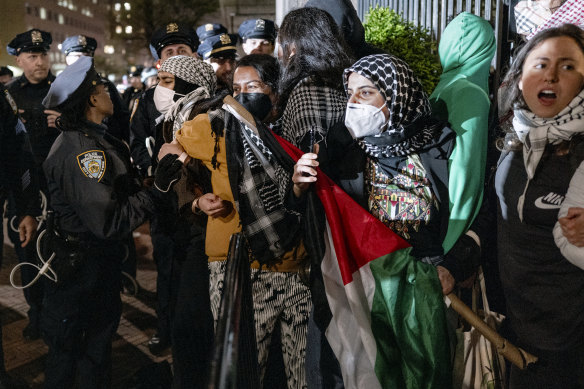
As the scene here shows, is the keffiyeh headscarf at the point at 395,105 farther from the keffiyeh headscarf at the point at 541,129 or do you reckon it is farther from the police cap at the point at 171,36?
the police cap at the point at 171,36

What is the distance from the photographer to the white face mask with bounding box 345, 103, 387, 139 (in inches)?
95.9

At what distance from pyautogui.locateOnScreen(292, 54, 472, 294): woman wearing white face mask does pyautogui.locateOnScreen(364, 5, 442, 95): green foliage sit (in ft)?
4.43

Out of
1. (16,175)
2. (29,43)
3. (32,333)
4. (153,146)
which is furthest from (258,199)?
(29,43)

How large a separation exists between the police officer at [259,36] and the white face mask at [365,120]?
3.13 m

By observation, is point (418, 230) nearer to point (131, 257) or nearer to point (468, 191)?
point (468, 191)

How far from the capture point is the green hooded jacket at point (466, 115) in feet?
8.22

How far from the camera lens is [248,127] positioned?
2590 millimetres

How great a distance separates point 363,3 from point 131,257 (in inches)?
174

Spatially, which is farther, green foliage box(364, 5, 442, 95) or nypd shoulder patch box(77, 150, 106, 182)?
green foliage box(364, 5, 442, 95)

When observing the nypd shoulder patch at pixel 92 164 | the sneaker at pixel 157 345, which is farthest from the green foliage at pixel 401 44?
the sneaker at pixel 157 345

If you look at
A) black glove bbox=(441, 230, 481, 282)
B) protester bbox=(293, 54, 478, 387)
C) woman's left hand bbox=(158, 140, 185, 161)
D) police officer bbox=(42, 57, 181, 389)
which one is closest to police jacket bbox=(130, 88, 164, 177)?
police officer bbox=(42, 57, 181, 389)

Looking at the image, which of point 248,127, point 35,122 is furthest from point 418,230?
point 35,122

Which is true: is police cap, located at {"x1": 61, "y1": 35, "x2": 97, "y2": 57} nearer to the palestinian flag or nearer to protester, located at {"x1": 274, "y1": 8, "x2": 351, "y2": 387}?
protester, located at {"x1": 274, "y1": 8, "x2": 351, "y2": 387}

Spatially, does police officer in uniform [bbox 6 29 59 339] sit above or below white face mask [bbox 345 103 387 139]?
below
